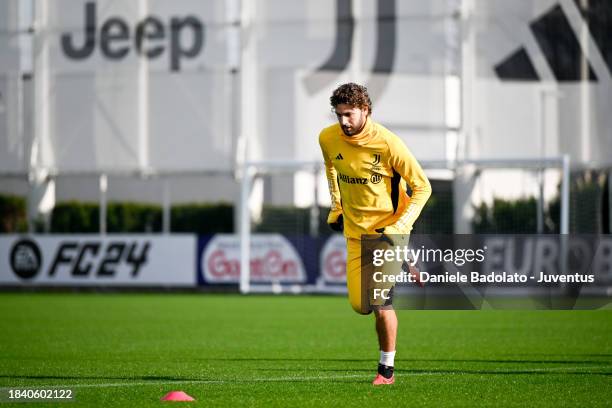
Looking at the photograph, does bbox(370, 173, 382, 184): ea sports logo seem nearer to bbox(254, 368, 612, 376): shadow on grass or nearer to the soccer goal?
bbox(254, 368, 612, 376): shadow on grass

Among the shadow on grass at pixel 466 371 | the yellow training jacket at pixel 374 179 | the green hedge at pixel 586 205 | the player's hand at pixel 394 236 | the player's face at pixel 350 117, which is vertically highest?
the player's face at pixel 350 117

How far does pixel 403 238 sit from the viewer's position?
27.2 feet

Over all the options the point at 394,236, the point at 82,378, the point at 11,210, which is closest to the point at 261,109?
the point at 11,210

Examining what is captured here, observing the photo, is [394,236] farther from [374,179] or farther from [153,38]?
[153,38]

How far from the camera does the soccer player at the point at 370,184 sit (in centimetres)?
828

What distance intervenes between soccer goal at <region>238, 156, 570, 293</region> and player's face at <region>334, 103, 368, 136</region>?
1440cm

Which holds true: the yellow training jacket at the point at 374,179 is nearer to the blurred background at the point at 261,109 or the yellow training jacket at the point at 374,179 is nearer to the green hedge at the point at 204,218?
the blurred background at the point at 261,109

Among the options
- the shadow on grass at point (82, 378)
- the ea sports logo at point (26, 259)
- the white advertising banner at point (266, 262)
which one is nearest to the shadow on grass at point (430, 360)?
the shadow on grass at point (82, 378)

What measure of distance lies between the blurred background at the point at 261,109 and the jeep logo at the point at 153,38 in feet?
0.17

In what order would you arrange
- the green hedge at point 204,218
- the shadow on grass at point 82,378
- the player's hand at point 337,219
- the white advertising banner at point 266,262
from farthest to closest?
the green hedge at point 204,218 → the white advertising banner at point 266,262 → the shadow on grass at point 82,378 → the player's hand at point 337,219

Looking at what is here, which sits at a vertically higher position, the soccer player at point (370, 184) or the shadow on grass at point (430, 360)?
the soccer player at point (370, 184)

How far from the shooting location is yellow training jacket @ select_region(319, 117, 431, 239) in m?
8.34

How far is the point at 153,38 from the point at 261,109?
143 inches

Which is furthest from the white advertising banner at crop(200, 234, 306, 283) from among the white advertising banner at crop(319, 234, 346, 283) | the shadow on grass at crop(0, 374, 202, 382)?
the shadow on grass at crop(0, 374, 202, 382)
